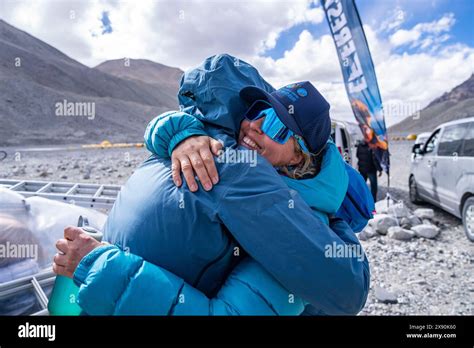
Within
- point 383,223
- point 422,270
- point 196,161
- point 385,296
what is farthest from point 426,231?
point 196,161

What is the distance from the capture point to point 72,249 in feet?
3.20

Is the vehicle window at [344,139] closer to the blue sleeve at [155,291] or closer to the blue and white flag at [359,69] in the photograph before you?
the blue and white flag at [359,69]

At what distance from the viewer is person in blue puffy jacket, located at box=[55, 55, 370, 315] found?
2.92 ft

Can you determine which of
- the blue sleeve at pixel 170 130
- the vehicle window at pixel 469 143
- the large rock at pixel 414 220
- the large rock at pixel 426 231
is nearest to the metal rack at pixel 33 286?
the blue sleeve at pixel 170 130

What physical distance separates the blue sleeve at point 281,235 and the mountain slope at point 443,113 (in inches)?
1993

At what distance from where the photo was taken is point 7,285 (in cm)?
126

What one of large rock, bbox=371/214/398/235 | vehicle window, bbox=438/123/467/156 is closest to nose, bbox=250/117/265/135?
large rock, bbox=371/214/398/235

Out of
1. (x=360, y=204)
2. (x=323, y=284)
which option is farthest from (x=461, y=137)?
(x=323, y=284)

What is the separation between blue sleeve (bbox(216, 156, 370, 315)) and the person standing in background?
5868 millimetres

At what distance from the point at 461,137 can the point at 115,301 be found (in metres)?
5.14

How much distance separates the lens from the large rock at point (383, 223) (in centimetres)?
442

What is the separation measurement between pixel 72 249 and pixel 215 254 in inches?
15.5

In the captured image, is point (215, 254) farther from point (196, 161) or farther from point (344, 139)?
point (344, 139)
